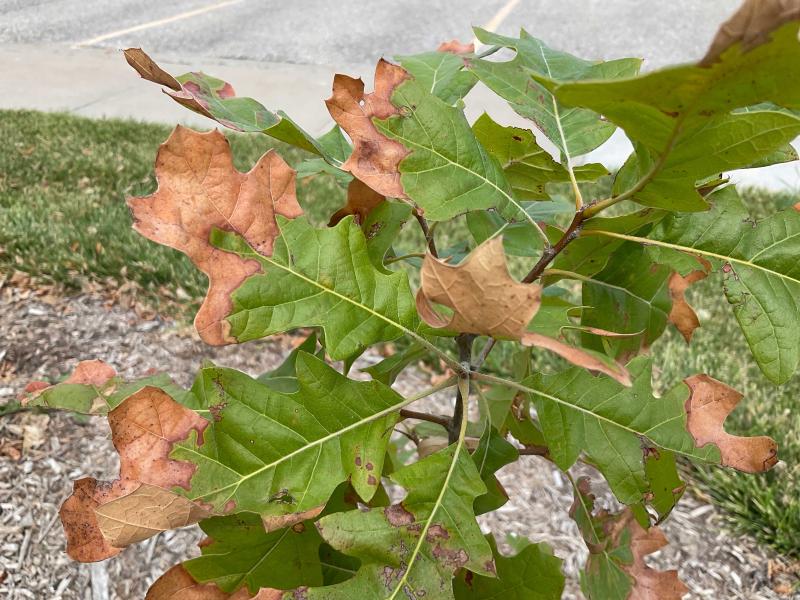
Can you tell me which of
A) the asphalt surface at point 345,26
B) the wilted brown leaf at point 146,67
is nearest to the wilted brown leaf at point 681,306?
→ the wilted brown leaf at point 146,67

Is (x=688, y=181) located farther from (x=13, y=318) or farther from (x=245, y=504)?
(x=13, y=318)

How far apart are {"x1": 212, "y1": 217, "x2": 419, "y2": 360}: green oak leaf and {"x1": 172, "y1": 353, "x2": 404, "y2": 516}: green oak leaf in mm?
37

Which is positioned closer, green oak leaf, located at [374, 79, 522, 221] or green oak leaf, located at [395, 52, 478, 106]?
green oak leaf, located at [374, 79, 522, 221]

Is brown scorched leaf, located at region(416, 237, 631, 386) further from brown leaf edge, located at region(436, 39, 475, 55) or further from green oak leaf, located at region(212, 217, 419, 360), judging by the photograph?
brown leaf edge, located at region(436, 39, 475, 55)

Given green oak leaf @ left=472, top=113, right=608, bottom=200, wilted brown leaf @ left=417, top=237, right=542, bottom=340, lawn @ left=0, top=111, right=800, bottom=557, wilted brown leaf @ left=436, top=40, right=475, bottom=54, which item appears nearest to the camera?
wilted brown leaf @ left=417, top=237, right=542, bottom=340

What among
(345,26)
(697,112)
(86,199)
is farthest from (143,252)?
(345,26)

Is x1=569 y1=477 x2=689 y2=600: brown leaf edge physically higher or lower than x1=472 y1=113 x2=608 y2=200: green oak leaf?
lower

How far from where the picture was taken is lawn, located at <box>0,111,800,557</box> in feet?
6.64

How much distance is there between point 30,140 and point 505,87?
4.00 metres

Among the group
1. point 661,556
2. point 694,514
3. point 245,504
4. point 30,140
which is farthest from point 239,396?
point 30,140

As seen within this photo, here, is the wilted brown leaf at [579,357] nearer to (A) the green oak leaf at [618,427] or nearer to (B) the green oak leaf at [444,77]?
(A) the green oak leaf at [618,427]

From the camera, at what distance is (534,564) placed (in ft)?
2.75

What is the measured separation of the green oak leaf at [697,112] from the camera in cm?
41

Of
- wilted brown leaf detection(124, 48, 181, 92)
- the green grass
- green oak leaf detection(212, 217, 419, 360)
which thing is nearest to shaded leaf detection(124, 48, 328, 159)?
wilted brown leaf detection(124, 48, 181, 92)
